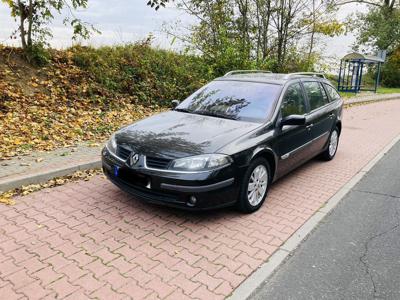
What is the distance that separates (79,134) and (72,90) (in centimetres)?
245

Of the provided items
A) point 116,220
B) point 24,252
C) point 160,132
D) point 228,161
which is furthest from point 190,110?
point 24,252

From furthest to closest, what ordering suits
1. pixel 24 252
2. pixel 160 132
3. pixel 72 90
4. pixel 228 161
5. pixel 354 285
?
pixel 72 90, pixel 160 132, pixel 228 161, pixel 24 252, pixel 354 285

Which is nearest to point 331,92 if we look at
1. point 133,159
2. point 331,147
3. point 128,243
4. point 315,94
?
point 315,94

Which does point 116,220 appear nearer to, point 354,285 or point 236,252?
point 236,252

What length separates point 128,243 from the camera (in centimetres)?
379

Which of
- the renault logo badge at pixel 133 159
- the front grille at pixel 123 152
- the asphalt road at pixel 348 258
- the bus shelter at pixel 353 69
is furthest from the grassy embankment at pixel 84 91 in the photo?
the bus shelter at pixel 353 69

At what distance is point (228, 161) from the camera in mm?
4113

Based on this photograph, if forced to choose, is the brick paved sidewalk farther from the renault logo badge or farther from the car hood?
the renault logo badge

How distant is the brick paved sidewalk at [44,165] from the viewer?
5043mm

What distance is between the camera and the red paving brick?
3.10 metres

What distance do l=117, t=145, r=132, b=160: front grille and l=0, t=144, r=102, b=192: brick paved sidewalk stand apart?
1.44 m

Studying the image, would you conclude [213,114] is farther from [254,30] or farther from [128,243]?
[254,30]

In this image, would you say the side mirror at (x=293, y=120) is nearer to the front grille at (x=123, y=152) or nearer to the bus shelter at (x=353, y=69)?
the front grille at (x=123, y=152)

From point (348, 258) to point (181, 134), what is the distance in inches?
88.1
